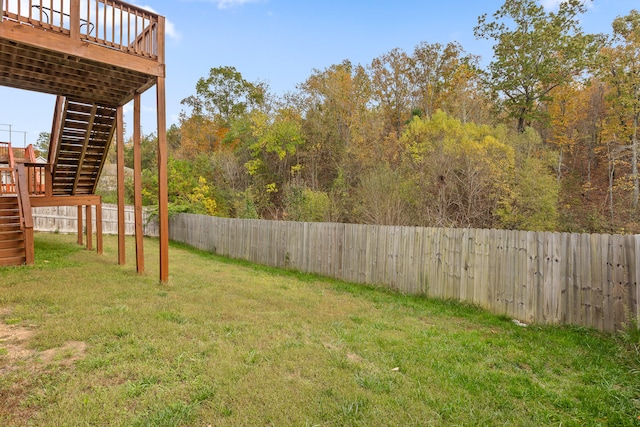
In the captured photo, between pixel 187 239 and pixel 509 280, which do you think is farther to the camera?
pixel 187 239

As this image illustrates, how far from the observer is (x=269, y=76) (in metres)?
23.4

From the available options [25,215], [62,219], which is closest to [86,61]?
[25,215]

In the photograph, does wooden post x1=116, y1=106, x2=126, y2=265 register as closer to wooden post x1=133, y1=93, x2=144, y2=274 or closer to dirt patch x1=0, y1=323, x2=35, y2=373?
wooden post x1=133, y1=93, x2=144, y2=274

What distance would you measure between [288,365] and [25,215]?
730 centimetres

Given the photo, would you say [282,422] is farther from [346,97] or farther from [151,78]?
[346,97]

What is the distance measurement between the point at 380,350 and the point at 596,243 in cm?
304

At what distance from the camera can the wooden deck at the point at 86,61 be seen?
15.4ft

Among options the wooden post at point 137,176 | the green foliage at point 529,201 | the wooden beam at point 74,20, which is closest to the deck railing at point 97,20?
the wooden beam at point 74,20

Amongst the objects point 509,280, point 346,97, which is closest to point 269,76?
point 346,97

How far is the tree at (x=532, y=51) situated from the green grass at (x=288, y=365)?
1553 cm

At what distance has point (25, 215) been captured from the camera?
6.96 metres

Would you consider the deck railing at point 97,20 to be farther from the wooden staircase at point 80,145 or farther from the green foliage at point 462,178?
the green foliage at point 462,178

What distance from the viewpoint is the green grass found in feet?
7.27

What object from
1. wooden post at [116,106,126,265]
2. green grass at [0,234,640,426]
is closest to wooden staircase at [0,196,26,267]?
wooden post at [116,106,126,265]
